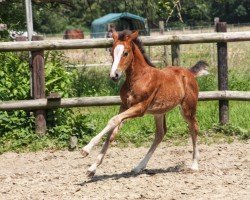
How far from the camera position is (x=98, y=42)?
873 cm

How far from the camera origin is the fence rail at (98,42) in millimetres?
8555

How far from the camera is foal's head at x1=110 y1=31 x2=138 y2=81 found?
233 inches

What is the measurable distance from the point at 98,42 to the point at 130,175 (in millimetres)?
2730

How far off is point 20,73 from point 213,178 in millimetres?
4073

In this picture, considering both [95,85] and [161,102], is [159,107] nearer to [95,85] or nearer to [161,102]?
[161,102]

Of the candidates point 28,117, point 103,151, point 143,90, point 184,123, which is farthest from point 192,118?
point 28,117

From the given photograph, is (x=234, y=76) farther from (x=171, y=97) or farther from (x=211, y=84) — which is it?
(x=171, y=97)

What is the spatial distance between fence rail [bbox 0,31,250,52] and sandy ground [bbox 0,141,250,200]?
159 centimetres

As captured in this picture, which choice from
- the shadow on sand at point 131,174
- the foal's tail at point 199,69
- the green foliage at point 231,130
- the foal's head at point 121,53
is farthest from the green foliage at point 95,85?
the foal's head at point 121,53

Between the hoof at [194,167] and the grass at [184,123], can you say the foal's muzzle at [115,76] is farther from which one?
the grass at [184,123]

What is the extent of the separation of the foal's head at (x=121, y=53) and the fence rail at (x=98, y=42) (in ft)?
7.79

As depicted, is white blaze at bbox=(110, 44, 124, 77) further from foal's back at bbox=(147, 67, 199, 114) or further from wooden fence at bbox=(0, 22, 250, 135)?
wooden fence at bbox=(0, 22, 250, 135)

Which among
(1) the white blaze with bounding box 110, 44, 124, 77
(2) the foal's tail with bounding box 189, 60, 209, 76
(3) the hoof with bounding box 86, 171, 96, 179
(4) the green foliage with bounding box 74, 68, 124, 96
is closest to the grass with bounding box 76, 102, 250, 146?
(4) the green foliage with bounding box 74, 68, 124, 96

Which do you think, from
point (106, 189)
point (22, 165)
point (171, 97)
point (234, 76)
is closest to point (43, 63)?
point (22, 165)
